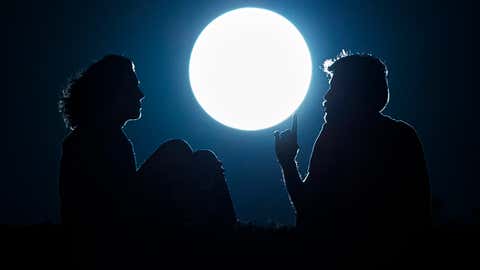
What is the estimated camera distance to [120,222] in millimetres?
4945

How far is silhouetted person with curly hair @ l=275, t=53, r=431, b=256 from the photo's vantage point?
14.7ft

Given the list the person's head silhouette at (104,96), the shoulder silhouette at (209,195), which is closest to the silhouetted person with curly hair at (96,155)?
the person's head silhouette at (104,96)

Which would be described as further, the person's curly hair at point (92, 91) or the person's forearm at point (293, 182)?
the person's curly hair at point (92, 91)

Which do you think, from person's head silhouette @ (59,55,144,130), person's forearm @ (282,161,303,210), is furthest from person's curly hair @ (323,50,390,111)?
person's head silhouette @ (59,55,144,130)

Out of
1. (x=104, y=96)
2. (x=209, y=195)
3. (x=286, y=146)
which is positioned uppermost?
(x=104, y=96)

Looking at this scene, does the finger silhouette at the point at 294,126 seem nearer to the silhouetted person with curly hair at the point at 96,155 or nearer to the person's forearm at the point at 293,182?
the person's forearm at the point at 293,182

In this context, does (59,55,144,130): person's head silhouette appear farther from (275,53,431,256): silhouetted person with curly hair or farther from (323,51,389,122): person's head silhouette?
(323,51,389,122): person's head silhouette

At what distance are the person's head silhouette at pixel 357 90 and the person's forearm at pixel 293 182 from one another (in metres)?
0.70

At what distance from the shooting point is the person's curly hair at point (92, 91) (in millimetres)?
5309

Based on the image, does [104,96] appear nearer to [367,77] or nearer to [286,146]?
[286,146]

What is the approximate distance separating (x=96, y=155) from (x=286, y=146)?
7.03 ft

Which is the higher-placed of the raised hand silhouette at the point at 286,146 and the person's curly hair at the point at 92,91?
the person's curly hair at the point at 92,91

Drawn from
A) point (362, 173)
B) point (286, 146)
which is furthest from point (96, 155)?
point (362, 173)

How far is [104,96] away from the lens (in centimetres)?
551
